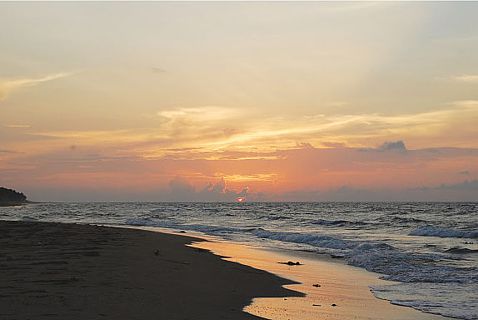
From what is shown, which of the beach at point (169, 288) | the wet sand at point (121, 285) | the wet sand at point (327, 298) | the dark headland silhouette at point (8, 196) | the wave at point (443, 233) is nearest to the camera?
the wet sand at point (121, 285)

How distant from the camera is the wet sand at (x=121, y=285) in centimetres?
882

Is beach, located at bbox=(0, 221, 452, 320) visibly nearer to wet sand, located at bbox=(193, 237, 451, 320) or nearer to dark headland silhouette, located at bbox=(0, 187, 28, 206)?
wet sand, located at bbox=(193, 237, 451, 320)

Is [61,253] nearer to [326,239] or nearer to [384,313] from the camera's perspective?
[384,313]

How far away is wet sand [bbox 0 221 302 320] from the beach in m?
0.02

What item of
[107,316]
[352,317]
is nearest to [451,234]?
[352,317]

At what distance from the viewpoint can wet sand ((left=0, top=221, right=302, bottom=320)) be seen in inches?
347

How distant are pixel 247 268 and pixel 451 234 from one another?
25.7 m

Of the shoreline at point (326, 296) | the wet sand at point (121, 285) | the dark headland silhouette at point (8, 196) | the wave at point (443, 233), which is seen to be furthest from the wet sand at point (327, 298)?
the dark headland silhouette at point (8, 196)

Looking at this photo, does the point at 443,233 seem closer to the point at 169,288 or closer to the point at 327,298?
the point at 327,298

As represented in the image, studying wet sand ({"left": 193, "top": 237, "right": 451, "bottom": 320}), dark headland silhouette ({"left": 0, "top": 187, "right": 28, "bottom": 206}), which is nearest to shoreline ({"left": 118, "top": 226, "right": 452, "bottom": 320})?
wet sand ({"left": 193, "top": 237, "right": 451, "bottom": 320})

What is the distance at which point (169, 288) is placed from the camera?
1162cm

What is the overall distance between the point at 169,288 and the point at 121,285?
1087 mm

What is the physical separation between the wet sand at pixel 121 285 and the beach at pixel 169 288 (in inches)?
0.7

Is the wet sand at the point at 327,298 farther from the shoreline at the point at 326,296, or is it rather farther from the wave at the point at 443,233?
the wave at the point at 443,233
